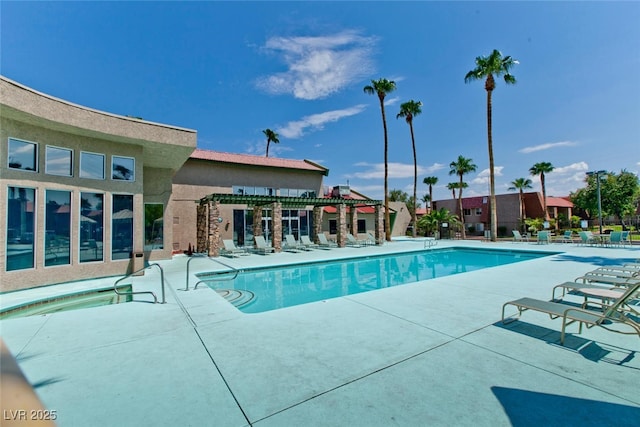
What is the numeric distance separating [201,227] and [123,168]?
9604 millimetres

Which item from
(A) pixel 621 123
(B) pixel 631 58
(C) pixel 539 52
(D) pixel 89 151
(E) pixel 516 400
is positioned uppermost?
(C) pixel 539 52

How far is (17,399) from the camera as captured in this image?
79 cm

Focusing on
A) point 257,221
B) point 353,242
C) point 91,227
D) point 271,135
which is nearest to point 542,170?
point 353,242

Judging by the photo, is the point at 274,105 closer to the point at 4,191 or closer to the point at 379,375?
the point at 4,191

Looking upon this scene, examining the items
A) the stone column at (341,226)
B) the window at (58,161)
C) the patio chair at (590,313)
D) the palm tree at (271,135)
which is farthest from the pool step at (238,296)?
the palm tree at (271,135)

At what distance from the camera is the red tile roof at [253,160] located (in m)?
23.0

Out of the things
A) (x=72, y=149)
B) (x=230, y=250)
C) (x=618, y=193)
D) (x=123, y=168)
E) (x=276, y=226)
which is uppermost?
(x=618, y=193)

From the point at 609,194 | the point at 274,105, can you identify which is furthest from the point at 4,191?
the point at 609,194

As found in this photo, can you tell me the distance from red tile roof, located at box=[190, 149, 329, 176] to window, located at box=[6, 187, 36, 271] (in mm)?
13426

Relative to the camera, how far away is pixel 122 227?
11570 millimetres

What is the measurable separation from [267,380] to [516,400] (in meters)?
2.82

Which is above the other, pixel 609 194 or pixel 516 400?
pixel 609 194

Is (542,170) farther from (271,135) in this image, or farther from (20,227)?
(20,227)

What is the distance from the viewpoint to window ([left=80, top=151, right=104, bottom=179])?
418 inches
